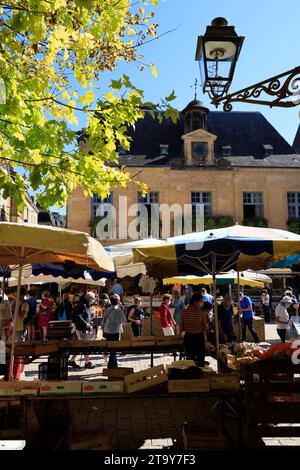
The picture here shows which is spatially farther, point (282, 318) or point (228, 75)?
point (282, 318)

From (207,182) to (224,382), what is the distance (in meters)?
26.6

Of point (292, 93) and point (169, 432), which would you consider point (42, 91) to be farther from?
point (169, 432)

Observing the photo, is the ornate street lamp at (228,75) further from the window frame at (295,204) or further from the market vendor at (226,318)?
the window frame at (295,204)

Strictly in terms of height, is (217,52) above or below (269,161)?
below

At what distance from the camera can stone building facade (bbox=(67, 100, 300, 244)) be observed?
99.2ft

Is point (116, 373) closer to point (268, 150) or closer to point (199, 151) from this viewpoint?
point (199, 151)

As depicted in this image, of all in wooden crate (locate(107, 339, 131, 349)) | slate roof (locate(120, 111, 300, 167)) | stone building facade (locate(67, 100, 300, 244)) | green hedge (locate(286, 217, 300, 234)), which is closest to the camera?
wooden crate (locate(107, 339, 131, 349))

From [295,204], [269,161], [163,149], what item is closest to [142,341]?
[163,149]

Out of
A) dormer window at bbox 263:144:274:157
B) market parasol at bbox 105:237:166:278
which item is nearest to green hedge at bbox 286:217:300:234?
dormer window at bbox 263:144:274:157

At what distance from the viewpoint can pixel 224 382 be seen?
15.4 ft

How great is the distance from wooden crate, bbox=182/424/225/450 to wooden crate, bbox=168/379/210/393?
425 mm

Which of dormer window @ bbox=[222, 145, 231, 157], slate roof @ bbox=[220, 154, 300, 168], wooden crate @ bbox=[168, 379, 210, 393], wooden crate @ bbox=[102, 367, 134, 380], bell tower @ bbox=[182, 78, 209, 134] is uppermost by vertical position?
bell tower @ bbox=[182, 78, 209, 134]

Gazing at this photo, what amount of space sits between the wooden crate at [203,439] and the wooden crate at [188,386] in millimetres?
425

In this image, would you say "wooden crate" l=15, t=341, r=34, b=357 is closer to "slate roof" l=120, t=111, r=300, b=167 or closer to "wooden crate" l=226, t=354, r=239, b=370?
"wooden crate" l=226, t=354, r=239, b=370
